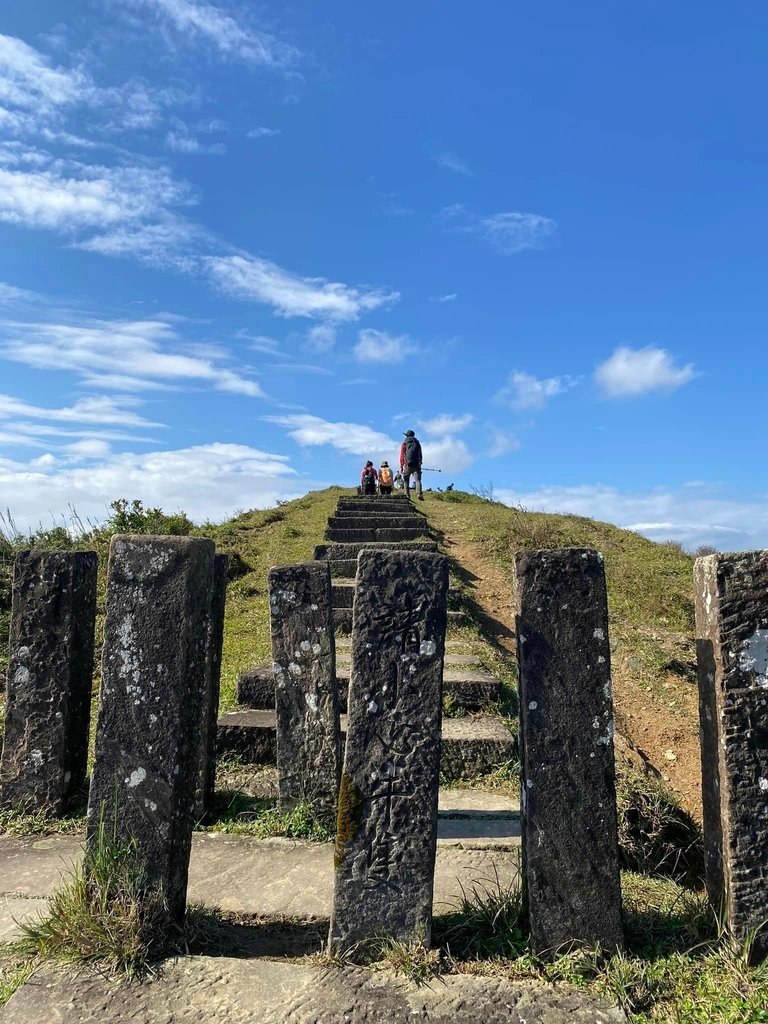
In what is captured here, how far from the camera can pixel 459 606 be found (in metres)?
9.34

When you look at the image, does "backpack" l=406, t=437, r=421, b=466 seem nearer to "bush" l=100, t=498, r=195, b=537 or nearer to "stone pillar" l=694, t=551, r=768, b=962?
"bush" l=100, t=498, r=195, b=537

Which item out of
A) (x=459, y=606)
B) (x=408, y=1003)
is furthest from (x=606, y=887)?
(x=459, y=606)

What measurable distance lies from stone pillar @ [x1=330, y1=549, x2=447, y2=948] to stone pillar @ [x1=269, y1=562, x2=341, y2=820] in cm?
132

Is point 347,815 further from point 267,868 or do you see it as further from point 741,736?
point 741,736

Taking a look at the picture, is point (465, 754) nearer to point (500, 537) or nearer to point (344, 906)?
point (344, 906)

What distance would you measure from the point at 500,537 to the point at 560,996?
12.4 meters

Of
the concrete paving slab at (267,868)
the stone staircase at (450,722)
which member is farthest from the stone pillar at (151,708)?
the stone staircase at (450,722)

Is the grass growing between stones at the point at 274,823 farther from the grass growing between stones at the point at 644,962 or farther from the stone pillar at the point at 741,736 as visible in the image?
the stone pillar at the point at 741,736

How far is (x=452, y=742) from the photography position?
500cm

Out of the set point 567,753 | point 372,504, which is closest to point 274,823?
point 567,753

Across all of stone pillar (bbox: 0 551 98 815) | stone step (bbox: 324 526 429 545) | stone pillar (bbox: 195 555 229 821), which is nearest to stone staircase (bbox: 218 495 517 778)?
stone pillar (bbox: 195 555 229 821)

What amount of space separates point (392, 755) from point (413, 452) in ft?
60.3

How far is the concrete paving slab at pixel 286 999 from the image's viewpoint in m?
2.38

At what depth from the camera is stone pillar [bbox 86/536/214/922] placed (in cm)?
279
